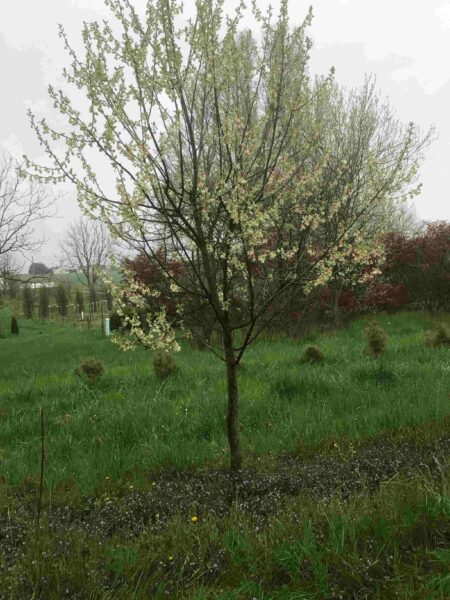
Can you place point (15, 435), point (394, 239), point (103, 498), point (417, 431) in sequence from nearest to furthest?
point (103, 498)
point (417, 431)
point (15, 435)
point (394, 239)

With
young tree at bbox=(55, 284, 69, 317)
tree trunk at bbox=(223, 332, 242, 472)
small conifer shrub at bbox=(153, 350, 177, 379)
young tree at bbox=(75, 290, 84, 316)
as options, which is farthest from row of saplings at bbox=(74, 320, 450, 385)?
young tree at bbox=(75, 290, 84, 316)

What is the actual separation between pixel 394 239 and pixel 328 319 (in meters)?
3.30

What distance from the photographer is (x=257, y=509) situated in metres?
3.06

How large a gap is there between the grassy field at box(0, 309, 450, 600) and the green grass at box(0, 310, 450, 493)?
2 centimetres

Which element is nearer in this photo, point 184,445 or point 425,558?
point 425,558

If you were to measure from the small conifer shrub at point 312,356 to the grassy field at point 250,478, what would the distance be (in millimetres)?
269

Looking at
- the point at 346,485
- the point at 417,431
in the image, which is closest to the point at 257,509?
the point at 346,485

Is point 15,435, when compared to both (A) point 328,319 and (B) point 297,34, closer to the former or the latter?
(B) point 297,34

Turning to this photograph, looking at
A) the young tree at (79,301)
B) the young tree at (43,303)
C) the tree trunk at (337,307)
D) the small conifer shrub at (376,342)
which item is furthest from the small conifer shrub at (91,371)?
the young tree at (43,303)

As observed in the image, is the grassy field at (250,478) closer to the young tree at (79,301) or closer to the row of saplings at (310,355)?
the row of saplings at (310,355)

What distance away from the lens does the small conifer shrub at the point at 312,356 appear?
7.02 meters

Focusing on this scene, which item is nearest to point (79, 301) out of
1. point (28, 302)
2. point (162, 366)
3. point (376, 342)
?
point (28, 302)

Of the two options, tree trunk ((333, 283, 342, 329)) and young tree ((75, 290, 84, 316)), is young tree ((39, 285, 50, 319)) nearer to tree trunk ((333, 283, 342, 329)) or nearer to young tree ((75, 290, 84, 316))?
young tree ((75, 290, 84, 316))

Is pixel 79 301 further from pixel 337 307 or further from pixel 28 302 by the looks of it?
pixel 337 307
